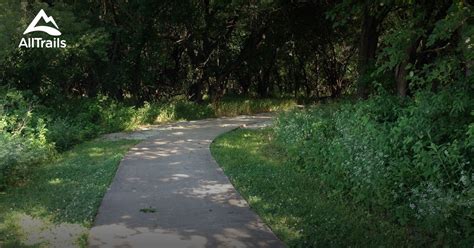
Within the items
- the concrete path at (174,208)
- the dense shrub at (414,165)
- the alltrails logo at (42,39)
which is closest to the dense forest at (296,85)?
the dense shrub at (414,165)

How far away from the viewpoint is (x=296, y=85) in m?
30.0

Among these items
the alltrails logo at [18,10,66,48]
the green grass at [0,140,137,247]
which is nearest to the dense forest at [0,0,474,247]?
the alltrails logo at [18,10,66,48]

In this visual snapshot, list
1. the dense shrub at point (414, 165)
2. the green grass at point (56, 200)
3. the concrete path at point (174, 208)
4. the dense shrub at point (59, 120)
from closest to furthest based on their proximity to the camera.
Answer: the dense shrub at point (414, 165) → the concrete path at point (174, 208) → the green grass at point (56, 200) → the dense shrub at point (59, 120)

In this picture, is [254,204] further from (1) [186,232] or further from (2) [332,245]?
(2) [332,245]

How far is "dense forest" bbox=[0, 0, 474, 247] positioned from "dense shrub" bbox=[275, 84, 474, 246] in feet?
0.06

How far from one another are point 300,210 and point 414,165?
1.49 metres

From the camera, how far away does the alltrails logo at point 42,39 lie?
14.3 m

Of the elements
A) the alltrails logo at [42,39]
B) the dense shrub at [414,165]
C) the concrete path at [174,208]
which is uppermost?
the alltrails logo at [42,39]

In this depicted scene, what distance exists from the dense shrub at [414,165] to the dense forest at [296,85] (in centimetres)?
2

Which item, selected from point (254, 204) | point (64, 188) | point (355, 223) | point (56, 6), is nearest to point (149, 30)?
point (56, 6)

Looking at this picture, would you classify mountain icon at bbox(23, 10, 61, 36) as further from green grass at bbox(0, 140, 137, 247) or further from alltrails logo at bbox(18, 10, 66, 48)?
green grass at bbox(0, 140, 137, 247)

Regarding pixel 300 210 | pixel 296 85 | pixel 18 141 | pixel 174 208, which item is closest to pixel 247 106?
pixel 296 85

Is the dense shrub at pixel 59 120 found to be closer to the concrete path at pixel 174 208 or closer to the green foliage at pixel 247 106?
the green foliage at pixel 247 106

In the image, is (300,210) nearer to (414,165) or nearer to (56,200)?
(414,165)
